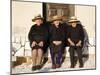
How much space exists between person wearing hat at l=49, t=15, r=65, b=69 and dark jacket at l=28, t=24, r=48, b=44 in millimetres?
63

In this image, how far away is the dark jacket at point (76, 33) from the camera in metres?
2.41

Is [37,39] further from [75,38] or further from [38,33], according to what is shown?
[75,38]

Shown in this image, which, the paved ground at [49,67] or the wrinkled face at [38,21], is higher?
the wrinkled face at [38,21]

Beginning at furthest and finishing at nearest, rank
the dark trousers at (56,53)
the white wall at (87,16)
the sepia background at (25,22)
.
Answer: the white wall at (87,16)
the dark trousers at (56,53)
the sepia background at (25,22)

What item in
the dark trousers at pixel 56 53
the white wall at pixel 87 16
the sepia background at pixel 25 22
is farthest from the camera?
the white wall at pixel 87 16

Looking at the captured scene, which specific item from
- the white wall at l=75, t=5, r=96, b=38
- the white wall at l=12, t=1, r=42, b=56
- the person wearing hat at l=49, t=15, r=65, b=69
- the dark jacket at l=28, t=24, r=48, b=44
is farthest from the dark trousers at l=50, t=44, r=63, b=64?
the white wall at l=75, t=5, r=96, b=38

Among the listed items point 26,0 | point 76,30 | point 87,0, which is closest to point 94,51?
point 76,30

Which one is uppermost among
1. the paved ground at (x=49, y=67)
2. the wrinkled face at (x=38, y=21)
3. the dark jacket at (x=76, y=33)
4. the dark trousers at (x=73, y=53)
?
the wrinkled face at (x=38, y=21)

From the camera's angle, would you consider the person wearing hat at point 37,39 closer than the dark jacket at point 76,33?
Yes

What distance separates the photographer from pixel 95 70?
8.30ft

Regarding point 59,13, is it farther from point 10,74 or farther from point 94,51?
point 10,74

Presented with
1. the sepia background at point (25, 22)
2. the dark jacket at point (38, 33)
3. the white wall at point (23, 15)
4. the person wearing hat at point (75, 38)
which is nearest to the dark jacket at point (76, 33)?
the person wearing hat at point (75, 38)

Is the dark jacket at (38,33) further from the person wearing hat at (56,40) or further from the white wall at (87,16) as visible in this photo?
the white wall at (87,16)

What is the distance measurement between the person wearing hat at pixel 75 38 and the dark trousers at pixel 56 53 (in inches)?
4.7
